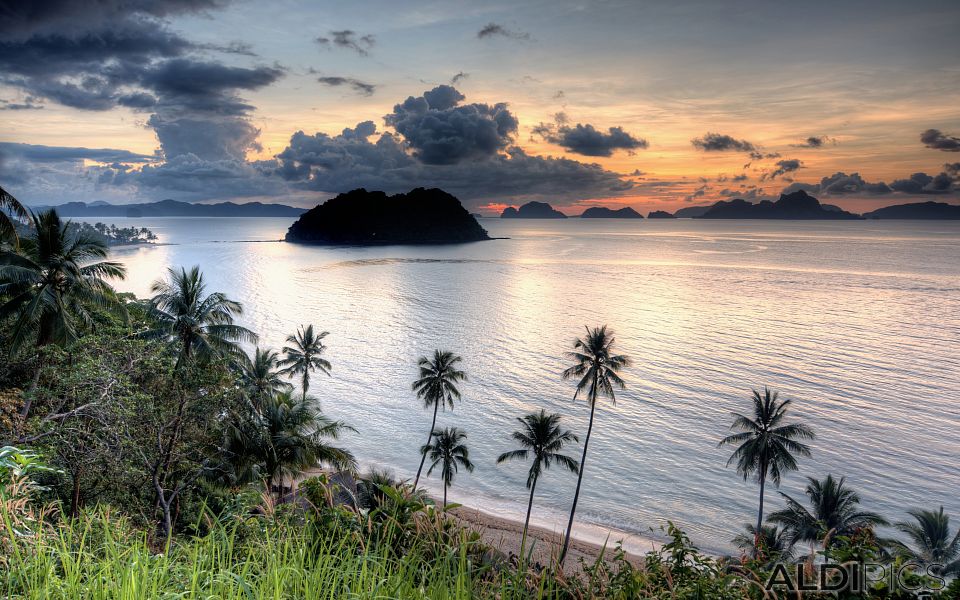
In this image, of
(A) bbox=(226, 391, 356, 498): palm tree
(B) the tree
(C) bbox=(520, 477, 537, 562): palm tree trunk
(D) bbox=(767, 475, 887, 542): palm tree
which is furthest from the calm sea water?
(B) the tree

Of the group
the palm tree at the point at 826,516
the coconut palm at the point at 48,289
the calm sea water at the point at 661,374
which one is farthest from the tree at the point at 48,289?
the palm tree at the point at 826,516

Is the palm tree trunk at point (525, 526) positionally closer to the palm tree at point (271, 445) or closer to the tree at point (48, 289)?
the palm tree at point (271, 445)

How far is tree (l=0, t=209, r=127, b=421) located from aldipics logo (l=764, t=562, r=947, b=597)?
2400 centimetres

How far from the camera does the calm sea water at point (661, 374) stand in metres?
39.3

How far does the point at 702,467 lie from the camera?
138 ft

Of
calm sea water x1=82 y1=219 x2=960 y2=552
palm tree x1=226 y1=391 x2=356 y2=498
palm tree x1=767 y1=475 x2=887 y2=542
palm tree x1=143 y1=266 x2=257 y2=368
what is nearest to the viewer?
palm tree x1=226 y1=391 x2=356 y2=498

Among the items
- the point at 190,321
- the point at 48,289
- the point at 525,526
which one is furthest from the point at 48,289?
the point at 525,526

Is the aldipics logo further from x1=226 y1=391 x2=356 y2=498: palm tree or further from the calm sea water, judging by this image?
the calm sea water

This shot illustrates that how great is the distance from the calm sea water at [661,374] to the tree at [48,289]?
85.0ft

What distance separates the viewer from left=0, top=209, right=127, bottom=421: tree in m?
19.6

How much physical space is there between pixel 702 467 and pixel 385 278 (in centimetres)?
10870

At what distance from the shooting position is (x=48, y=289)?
2042 centimetres

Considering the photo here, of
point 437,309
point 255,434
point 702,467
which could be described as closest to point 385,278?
point 437,309

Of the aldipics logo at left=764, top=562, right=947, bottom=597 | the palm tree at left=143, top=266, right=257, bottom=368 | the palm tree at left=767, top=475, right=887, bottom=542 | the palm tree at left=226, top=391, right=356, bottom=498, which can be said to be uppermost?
the aldipics logo at left=764, top=562, right=947, bottom=597
